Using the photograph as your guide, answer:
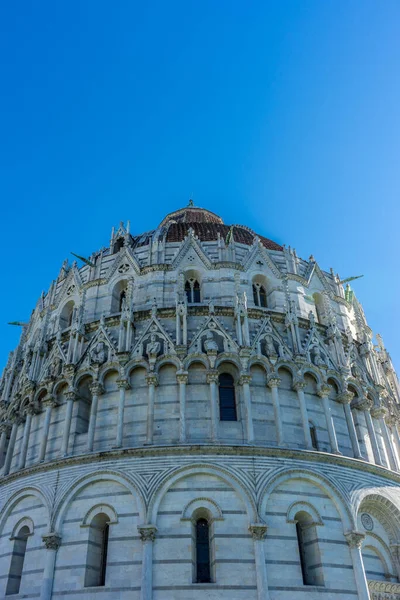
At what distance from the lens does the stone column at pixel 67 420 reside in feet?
65.2

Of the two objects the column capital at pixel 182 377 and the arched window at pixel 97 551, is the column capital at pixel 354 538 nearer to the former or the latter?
the column capital at pixel 182 377

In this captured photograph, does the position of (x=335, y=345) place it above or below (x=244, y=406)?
above

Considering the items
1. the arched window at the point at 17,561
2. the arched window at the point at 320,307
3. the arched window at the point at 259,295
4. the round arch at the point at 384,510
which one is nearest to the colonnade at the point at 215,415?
the round arch at the point at 384,510

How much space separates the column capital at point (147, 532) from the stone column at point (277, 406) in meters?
5.34

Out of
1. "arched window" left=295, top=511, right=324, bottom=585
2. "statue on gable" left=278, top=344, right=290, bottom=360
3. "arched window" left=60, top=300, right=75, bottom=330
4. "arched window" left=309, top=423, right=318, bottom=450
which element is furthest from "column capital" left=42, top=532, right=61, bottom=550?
"arched window" left=60, top=300, right=75, bottom=330

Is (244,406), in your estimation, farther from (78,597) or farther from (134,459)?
(78,597)

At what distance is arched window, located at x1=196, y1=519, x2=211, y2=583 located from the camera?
1673 centimetres

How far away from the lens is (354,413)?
74.1 feet

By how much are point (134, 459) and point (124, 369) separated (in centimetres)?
376

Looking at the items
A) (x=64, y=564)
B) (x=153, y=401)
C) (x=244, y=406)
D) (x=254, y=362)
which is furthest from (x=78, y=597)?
(x=254, y=362)

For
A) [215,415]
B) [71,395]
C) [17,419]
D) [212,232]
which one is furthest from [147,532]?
[212,232]

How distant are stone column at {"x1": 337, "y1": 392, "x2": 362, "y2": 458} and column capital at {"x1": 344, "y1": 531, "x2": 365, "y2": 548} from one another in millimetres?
3319

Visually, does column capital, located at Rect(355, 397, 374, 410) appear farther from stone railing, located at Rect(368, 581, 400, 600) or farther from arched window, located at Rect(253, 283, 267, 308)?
stone railing, located at Rect(368, 581, 400, 600)

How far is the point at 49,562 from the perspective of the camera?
57.3ft
